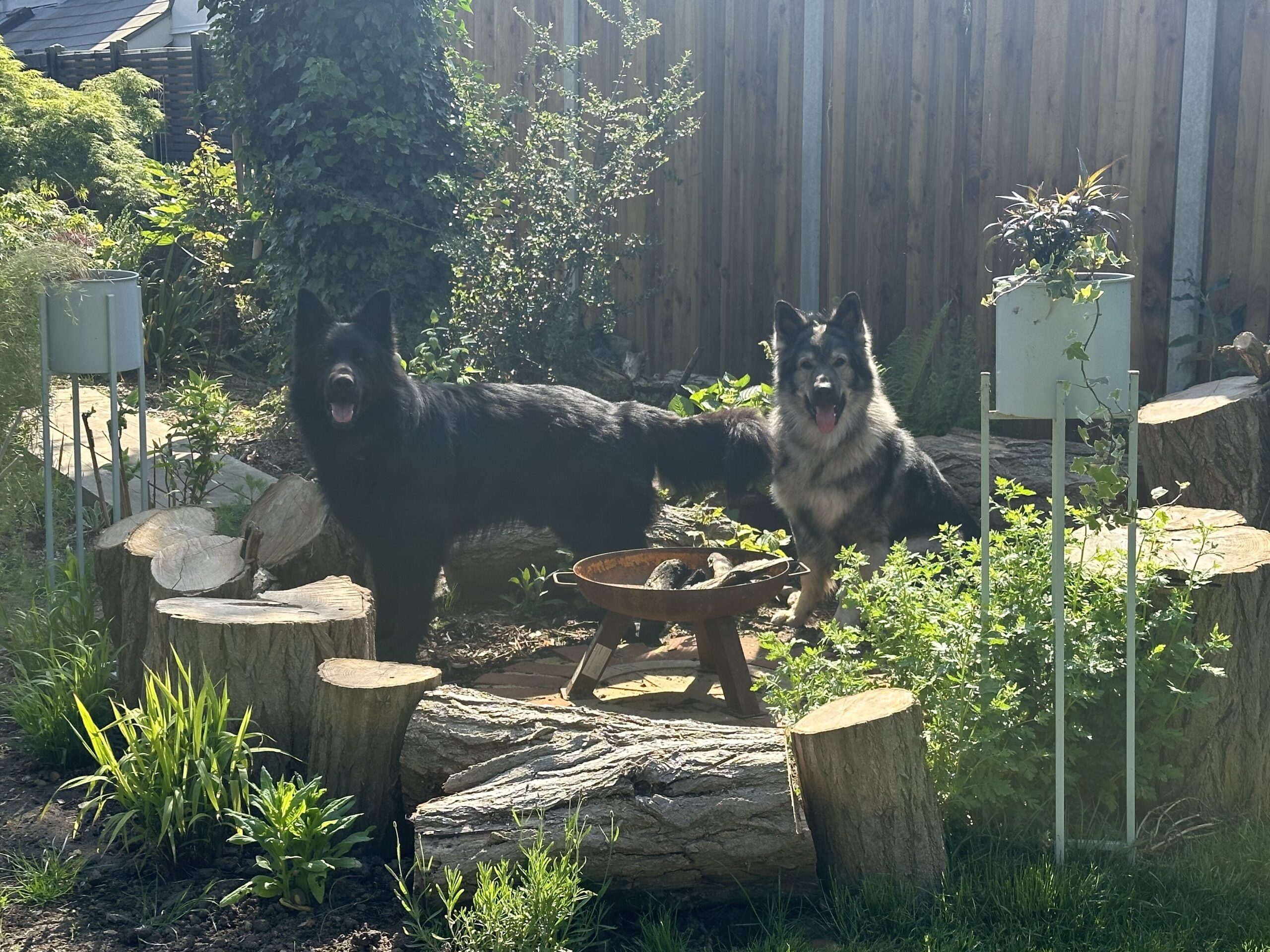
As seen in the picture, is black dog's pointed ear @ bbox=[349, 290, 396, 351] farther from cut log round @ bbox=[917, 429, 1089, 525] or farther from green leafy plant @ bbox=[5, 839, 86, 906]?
cut log round @ bbox=[917, 429, 1089, 525]

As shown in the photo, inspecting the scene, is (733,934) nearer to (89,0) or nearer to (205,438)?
(205,438)

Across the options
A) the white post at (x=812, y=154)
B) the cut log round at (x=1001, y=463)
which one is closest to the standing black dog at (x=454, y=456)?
the cut log round at (x=1001, y=463)

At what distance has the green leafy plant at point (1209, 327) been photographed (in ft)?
21.5

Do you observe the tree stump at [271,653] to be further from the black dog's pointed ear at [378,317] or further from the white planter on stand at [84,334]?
the black dog's pointed ear at [378,317]

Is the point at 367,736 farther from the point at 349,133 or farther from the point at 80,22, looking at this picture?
the point at 80,22

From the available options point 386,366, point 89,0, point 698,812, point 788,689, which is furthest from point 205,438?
point 89,0

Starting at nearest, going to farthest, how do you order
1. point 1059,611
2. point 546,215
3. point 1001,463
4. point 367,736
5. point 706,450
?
point 1059,611 → point 367,736 → point 706,450 → point 1001,463 → point 546,215

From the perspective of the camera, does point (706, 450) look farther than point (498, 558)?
No

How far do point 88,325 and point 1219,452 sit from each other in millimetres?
4660

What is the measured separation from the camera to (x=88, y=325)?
15.0 ft

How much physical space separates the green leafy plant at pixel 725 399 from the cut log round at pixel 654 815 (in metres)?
3.64

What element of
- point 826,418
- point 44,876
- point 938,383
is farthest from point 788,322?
point 44,876

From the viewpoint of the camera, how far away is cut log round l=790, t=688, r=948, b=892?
121 inches

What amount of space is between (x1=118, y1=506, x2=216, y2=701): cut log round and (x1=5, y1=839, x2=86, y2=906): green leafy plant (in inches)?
33.7
